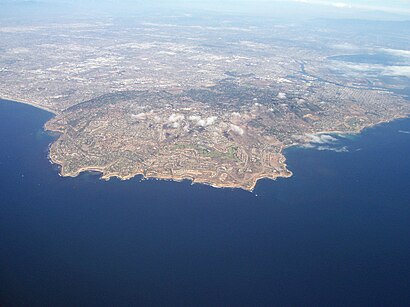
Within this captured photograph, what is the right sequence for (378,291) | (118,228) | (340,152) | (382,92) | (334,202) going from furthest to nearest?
(382,92), (340,152), (334,202), (118,228), (378,291)

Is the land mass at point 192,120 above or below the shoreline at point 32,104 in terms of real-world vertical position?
above

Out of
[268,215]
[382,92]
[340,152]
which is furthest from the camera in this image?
[382,92]

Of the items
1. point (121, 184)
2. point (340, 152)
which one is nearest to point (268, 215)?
point (121, 184)

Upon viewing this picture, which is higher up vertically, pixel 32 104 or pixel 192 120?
pixel 192 120

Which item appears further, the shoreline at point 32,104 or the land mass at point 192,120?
the shoreline at point 32,104

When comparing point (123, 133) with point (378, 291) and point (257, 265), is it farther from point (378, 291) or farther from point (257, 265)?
point (378, 291)

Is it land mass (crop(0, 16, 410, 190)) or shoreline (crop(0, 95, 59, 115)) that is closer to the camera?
land mass (crop(0, 16, 410, 190))

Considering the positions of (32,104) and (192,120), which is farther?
(32,104)

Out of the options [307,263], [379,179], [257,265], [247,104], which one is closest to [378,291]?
[307,263]

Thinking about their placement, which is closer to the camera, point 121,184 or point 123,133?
point 121,184

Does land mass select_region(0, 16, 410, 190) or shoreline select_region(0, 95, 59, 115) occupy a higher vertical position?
land mass select_region(0, 16, 410, 190)
